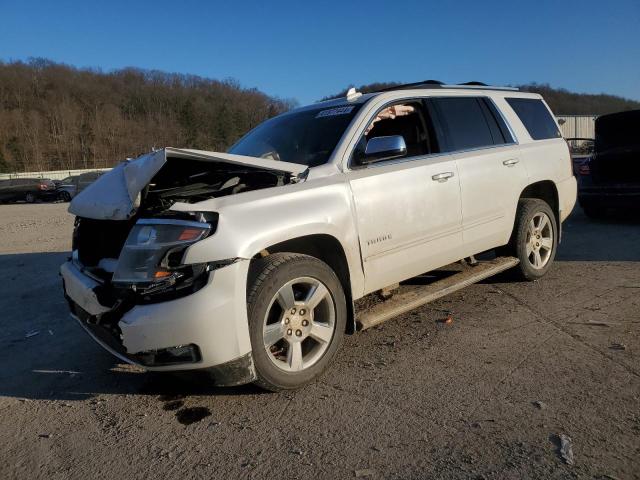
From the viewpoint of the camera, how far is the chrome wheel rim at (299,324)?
10.6ft

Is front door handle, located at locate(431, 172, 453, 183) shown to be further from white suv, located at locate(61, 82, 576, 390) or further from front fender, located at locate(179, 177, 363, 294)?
front fender, located at locate(179, 177, 363, 294)

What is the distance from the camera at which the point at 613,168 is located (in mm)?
9125

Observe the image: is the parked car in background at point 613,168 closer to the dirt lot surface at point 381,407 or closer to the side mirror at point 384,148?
the dirt lot surface at point 381,407

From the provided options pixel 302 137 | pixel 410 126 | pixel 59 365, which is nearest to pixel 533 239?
pixel 410 126

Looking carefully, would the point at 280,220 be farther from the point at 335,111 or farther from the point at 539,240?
the point at 539,240

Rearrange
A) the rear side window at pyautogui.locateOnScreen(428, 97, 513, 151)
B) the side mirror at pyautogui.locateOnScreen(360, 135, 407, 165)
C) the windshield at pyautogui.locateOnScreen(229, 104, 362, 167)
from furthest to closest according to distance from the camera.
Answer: the rear side window at pyautogui.locateOnScreen(428, 97, 513, 151) < the windshield at pyautogui.locateOnScreen(229, 104, 362, 167) < the side mirror at pyautogui.locateOnScreen(360, 135, 407, 165)

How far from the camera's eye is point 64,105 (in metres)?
93.2

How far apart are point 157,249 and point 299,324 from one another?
3.29 feet

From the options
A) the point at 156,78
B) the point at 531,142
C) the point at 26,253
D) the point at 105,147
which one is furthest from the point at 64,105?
the point at 531,142

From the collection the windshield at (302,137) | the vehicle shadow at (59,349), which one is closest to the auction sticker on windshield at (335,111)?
the windshield at (302,137)

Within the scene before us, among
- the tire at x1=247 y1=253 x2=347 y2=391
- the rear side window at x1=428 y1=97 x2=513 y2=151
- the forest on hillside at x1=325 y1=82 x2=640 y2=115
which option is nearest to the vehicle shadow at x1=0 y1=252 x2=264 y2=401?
the tire at x1=247 y1=253 x2=347 y2=391

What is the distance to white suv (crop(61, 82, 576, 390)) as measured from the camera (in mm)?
2924

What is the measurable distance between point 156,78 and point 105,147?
80.1 feet

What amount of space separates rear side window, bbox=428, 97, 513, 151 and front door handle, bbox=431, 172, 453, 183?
0.31m
